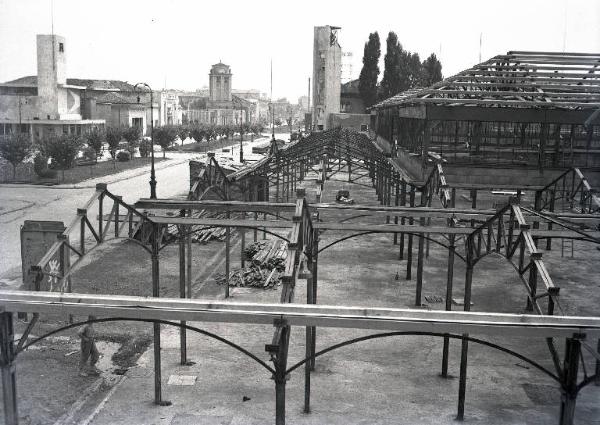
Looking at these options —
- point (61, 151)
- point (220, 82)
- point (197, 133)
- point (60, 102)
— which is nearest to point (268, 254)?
point (61, 151)

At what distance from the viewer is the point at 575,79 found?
27406mm

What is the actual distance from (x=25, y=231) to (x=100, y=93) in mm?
74597

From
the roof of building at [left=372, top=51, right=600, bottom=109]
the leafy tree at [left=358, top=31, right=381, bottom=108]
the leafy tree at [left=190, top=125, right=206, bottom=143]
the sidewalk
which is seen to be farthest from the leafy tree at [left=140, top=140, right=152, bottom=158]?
the roof of building at [left=372, top=51, right=600, bottom=109]

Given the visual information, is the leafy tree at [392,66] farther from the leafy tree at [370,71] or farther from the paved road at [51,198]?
the paved road at [51,198]

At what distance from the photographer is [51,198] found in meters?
35.7

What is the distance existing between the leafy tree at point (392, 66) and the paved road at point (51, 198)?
117ft

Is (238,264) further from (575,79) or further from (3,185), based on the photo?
(3,185)

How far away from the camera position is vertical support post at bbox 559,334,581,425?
7.64 metres

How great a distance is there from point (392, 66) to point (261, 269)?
208 feet

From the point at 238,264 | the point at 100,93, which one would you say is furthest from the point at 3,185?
the point at 100,93

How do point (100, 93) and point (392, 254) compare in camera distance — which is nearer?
point (392, 254)

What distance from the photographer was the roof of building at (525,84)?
24031 mm

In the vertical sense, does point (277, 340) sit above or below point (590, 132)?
below

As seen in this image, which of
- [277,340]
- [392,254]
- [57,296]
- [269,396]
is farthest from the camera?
[392,254]
